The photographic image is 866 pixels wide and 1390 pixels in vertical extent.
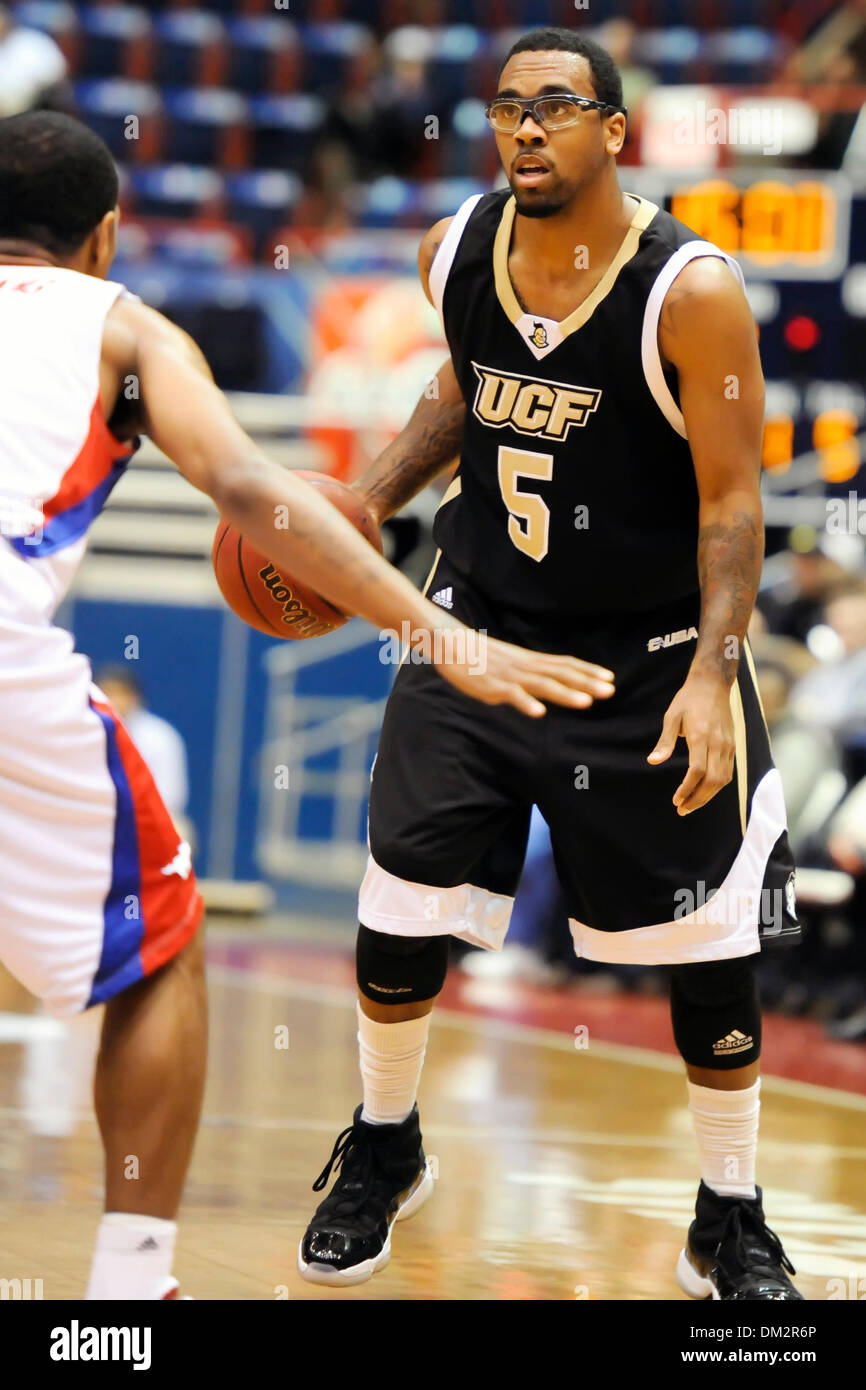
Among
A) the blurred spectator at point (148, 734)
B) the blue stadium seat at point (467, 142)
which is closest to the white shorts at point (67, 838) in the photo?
the blurred spectator at point (148, 734)

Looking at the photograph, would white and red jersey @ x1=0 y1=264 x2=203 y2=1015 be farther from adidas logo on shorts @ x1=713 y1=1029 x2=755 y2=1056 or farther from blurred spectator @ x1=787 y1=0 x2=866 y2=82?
blurred spectator @ x1=787 y1=0 x2=866 y2=82

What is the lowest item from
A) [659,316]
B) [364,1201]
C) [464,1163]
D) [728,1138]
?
[464,1163]

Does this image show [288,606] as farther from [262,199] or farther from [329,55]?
[329,55]

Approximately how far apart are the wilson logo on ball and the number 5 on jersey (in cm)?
39

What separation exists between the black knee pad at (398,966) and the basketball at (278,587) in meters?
0.61

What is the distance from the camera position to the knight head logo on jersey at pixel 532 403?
3.76m

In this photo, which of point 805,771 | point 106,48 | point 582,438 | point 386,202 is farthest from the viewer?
point 106,48

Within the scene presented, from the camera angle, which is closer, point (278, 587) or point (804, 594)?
point (278, 587)

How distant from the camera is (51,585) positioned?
2.86 meters

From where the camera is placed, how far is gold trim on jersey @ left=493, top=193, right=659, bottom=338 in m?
3.73

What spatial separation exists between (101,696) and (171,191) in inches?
471

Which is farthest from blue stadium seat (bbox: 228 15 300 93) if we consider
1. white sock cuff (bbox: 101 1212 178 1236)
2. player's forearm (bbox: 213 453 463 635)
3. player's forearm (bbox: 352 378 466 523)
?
white sock cuff (bbox: 101 1212 178 1236)

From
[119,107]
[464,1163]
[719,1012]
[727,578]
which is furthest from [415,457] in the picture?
[119,107]

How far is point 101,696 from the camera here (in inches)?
116
